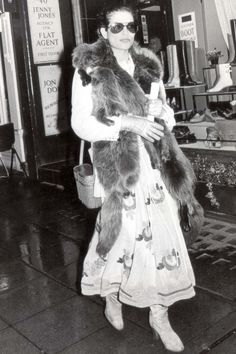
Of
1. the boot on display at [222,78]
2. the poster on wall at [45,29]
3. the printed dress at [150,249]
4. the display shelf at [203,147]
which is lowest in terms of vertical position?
the printed dress at [150,249]

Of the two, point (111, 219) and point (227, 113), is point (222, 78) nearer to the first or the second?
point (227, 113)

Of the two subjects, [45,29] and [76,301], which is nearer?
[76,301]

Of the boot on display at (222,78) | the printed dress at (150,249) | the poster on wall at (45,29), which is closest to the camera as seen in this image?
the printed dress at (150,249)

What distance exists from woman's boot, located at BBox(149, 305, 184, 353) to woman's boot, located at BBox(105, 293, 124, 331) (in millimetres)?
301

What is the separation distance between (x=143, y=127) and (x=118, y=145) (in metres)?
0.21

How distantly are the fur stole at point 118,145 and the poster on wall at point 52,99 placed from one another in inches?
205

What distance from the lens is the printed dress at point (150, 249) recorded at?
2.65 m

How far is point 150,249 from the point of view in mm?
2678

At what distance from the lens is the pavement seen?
287 cm

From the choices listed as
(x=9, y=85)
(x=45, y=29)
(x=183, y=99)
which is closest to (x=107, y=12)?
(x=183, y=99)

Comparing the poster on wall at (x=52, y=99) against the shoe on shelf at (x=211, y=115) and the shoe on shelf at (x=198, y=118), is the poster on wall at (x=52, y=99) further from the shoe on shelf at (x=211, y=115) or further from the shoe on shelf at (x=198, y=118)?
the shoe on shelf at (x=211, y=115)

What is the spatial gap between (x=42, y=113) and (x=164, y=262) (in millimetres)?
5685

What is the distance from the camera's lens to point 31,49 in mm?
7621

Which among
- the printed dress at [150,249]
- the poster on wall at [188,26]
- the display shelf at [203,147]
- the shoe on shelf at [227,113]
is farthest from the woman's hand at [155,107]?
the poster on wall at [188,26]
